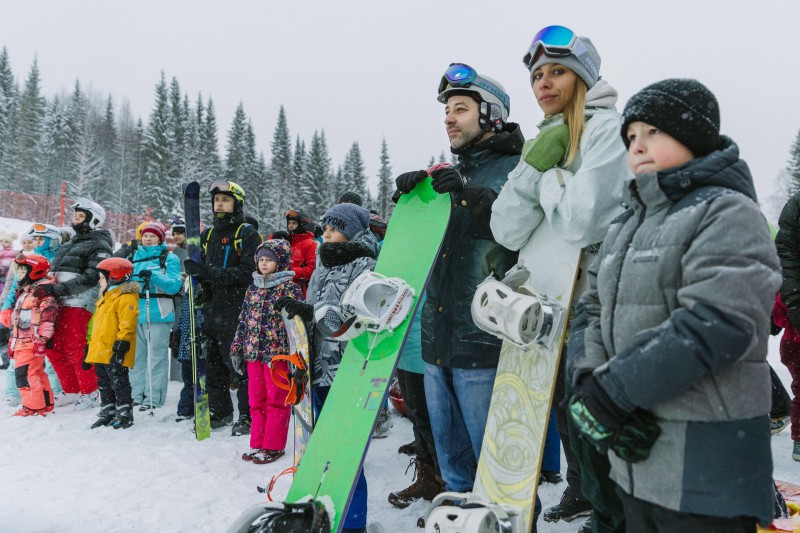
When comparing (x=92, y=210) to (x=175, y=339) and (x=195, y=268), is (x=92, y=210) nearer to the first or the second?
(x=175, y=339)

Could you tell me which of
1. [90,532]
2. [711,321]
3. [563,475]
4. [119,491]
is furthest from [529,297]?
[119,491]

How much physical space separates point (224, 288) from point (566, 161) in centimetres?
372

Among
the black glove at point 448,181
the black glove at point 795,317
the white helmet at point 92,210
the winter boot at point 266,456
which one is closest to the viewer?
the black glove at point 448,181

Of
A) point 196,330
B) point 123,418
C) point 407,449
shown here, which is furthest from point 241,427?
point 407,449

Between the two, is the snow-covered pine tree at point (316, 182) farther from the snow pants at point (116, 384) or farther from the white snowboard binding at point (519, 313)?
the white snowboard binding at point (519, 313)

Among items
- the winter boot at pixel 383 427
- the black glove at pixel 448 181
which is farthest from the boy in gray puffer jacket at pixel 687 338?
the winter boot at pixel 383 427

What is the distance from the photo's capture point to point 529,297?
1.90 m

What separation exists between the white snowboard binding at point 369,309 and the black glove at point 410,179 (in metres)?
0.52

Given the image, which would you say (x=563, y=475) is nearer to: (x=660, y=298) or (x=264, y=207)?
(x=660, y=298)

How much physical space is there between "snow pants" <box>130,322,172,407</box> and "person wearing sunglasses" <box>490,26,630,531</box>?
4705mm

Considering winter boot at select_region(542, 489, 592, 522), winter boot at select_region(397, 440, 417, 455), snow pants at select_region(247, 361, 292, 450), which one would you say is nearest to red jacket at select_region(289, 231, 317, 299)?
snow pants at select_region(247, 361, 292, 450)

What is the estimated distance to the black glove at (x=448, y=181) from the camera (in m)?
2.29

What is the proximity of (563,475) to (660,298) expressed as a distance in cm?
271

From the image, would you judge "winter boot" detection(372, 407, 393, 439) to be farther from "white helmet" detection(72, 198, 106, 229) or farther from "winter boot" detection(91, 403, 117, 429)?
"white helmet" detection(72, 198, 106, 229)
